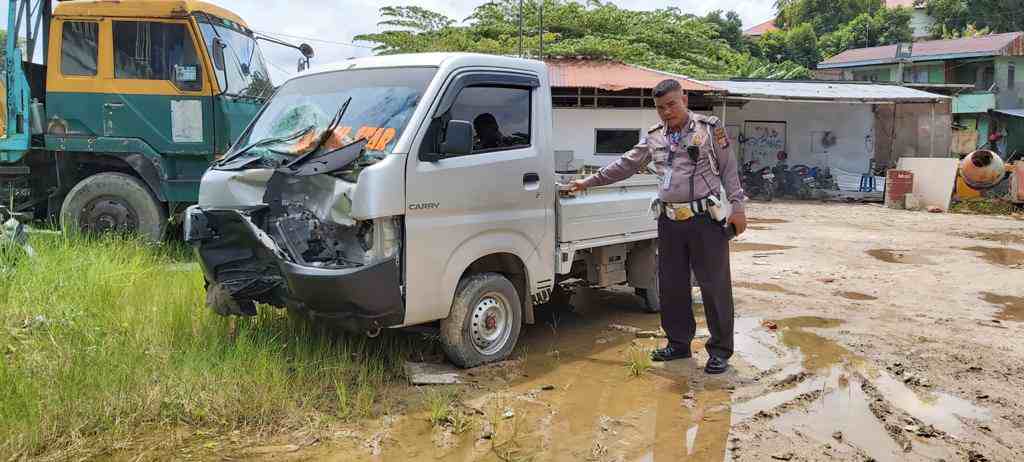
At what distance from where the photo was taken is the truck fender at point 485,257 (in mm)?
4496

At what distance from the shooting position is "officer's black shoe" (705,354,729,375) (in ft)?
16.3

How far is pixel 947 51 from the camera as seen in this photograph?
2922cm

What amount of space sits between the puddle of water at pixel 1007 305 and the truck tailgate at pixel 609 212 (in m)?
3.47

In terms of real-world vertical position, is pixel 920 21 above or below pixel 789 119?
above

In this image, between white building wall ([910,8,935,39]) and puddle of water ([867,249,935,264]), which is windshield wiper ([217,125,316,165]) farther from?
white building wall ([910,8,935,39])

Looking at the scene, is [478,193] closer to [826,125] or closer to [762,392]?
[762,392]

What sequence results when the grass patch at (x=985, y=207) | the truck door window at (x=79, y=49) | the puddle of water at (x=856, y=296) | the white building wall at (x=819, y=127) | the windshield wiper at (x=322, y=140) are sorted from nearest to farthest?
the windshield wiper at (x=322, y=140) → the puddle of water at (x=856, y=296) → the truck door window at (x=79, y=49) → the grass patch at (x=985, y=207) → the white building wall at (x=819, y=127)

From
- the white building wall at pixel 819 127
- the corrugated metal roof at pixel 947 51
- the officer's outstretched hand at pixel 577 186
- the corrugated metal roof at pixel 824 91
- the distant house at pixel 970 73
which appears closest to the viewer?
the officer's outstretched hand at pixel 577 186

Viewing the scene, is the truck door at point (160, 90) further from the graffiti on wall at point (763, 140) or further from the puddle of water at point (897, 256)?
the graffiti on wall at point (763, 140)

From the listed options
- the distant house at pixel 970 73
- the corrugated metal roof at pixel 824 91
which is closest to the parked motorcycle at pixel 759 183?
the corrugated metal roof at pixel 824 91

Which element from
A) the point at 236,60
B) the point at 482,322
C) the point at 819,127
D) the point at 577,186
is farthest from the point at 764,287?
the point at 819,127

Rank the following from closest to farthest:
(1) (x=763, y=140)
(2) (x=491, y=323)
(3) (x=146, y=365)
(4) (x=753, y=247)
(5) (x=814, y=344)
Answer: (3) (x=146, y=365) → (2) (x=491, y=323) → (5) (x=814, y=344) → (4) (x=753, y=247) → (1) (x=763, y=140)

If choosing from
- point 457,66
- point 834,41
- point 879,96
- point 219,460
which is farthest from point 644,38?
point 219,460

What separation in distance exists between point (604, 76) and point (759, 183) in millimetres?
5414
